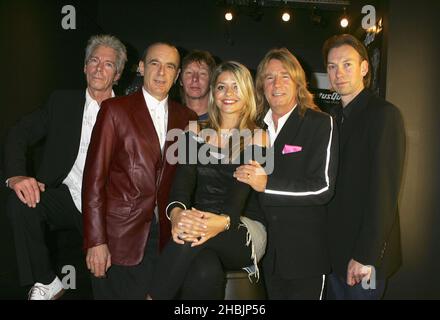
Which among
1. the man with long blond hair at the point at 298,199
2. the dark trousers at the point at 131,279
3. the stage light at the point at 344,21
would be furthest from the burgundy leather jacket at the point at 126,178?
the stage light at the point at 344,21

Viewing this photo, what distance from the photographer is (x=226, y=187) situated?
2275 millimetres

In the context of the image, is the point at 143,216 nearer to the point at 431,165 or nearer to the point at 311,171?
the point at 311,171

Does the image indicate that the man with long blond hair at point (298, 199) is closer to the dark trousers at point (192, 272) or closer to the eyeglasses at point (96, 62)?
the dark trousers at point (192, 272)

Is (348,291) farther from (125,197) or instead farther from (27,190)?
(27,190)

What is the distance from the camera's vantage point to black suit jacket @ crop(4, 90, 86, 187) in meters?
2.78

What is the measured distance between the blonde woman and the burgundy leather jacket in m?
0.24

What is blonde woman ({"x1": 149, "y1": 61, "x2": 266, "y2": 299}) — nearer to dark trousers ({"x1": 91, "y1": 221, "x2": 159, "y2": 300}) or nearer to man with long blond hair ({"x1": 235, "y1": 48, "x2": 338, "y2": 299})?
man with long blond hair ({"x1": 235, "y1": 48, "x2": 338, "y2": 299})

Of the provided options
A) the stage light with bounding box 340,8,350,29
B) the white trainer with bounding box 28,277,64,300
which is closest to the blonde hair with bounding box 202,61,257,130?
the white trainer with bounding box 28,277,64,300

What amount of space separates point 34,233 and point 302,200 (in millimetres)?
1732

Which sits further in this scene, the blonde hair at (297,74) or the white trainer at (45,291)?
the white trainer at (45,291)

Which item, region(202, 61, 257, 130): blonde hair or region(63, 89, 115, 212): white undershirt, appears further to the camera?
region(63, 89, 115, 212): white undershirt

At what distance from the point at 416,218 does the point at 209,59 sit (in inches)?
85.5

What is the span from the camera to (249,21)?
24.0 feet

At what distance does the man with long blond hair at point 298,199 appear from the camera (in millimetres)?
2152
